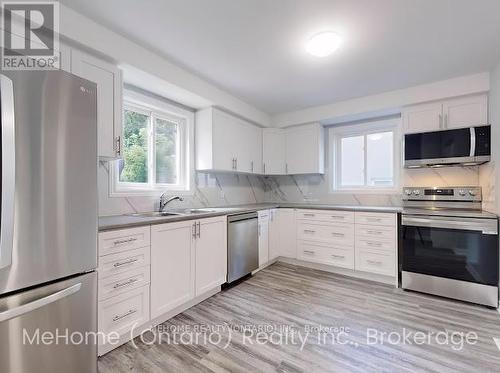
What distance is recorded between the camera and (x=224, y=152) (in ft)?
10.5

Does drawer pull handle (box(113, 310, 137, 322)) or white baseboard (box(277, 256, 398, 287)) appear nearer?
drawer pull handle (box(113, 310, 137, 322))

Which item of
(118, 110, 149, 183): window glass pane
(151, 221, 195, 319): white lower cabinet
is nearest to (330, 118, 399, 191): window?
(151, 221, 195, 319): white lower cabinet

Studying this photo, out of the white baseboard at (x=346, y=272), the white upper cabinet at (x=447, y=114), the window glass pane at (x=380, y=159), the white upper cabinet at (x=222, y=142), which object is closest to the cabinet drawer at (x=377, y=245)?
the white baseboard at (x=346, y=272)

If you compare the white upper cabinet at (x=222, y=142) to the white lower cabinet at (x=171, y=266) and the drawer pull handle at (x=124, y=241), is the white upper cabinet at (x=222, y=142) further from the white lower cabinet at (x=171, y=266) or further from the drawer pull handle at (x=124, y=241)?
the drawer pull handle at (x=124, y=241)

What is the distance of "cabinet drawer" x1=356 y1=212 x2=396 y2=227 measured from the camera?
2803 mm

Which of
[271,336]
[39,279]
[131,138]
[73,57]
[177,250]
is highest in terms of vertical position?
[73,57]

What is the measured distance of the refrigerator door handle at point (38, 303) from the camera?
3.20 feet

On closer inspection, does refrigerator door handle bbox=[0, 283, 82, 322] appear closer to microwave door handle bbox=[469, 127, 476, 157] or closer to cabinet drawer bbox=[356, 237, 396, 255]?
cabinet drawer bbox=[356, 237, 396, 255]

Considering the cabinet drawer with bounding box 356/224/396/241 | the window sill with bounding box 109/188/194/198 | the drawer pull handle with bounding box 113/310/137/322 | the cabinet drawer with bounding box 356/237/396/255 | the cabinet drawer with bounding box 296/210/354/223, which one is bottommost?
the drawer pull handle with bounding box 113/310/137/322

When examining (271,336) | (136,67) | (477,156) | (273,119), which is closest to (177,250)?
(271,336)

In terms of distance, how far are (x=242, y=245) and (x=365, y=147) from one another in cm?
247

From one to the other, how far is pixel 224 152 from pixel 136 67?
4.71 feet

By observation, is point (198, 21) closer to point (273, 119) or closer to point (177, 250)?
point (177, 250)

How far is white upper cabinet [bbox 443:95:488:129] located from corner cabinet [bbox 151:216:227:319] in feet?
9.50
